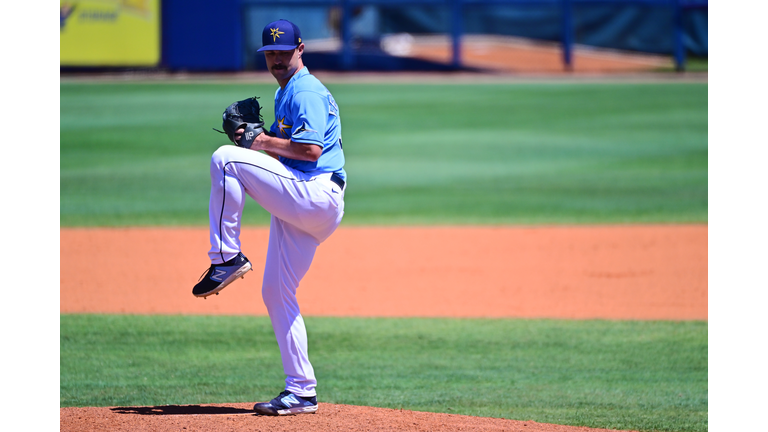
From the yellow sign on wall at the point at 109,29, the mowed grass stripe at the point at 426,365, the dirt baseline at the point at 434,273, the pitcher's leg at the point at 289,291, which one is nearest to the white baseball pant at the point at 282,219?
the pitcher's leg at the point at 289,291

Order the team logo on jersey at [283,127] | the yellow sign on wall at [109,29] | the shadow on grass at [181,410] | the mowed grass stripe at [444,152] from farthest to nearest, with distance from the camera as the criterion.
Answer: the yellow sign on wall at [109,29] → the mowed grass stripe at [444,152] → the shadow on grass at [181,410] → the team logo on jersey at [283,127]

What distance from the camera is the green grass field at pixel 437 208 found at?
5.61 metres

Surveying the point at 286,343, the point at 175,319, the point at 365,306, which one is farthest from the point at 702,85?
the point at 286,343

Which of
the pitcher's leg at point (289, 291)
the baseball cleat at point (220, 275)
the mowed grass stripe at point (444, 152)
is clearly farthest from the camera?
the mowed grass stripe at point (444, 152)

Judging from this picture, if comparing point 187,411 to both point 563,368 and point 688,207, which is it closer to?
point 563,368

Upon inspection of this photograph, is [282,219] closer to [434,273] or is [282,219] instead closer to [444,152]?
[434,273]

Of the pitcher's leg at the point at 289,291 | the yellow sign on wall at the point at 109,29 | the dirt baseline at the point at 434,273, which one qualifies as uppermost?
the yellow sign on wall at the point at 109,29

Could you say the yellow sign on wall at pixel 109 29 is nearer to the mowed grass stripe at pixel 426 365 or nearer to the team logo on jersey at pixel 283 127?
the mowed grass stripe at pixel 426 365

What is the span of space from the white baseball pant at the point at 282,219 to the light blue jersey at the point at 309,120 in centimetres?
9

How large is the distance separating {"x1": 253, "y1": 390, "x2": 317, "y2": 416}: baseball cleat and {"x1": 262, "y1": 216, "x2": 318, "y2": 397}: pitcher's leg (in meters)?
0.03

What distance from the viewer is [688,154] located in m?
16.8

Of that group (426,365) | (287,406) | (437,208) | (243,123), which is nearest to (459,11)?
(437,208)

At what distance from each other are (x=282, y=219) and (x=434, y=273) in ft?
17.1

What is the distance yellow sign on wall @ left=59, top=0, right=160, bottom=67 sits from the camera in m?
22.5
